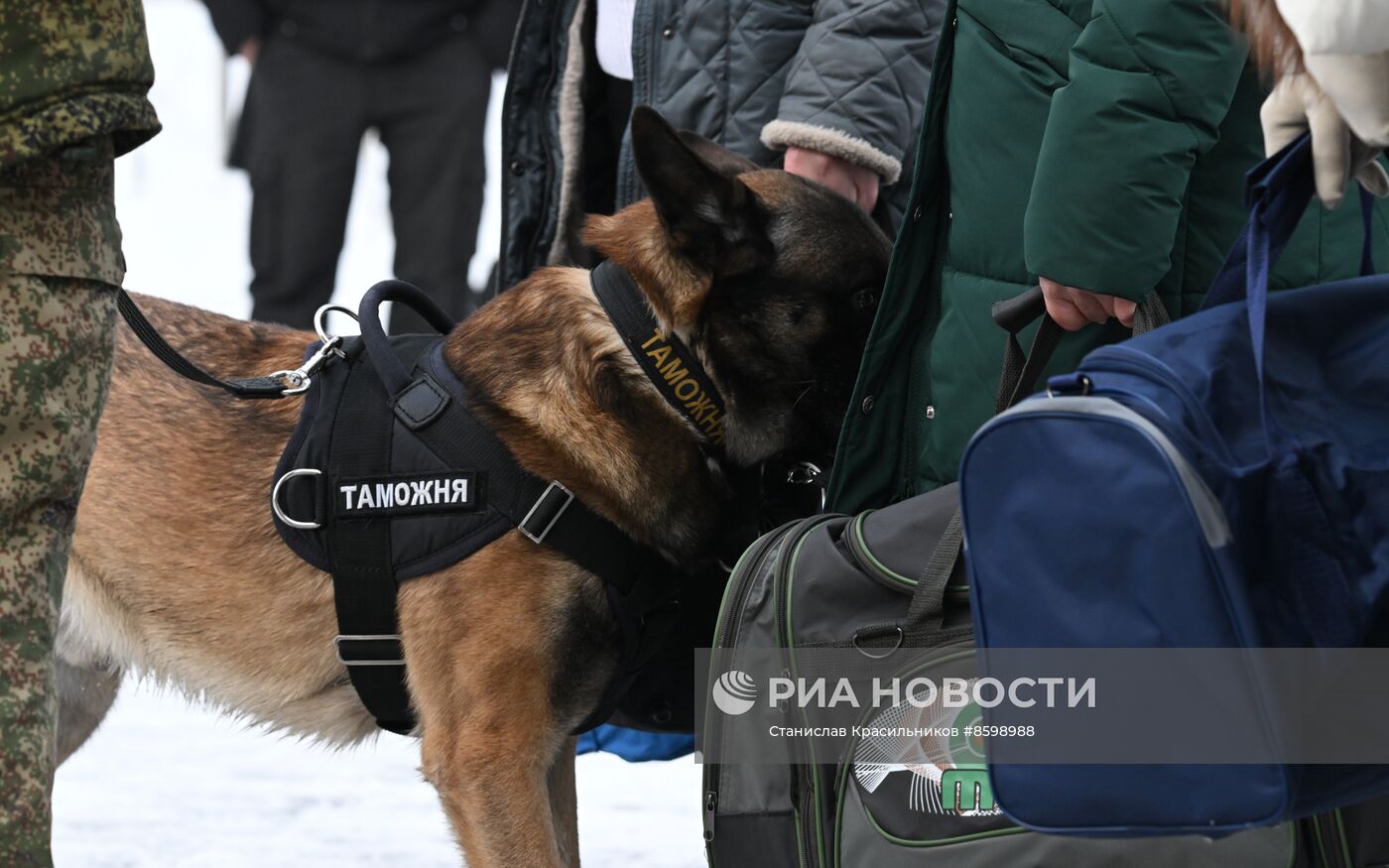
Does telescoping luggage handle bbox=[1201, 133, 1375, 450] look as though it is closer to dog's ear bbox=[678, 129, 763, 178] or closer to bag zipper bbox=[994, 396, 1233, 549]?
bag zipper bbox=[994, 396, 1233, 549]

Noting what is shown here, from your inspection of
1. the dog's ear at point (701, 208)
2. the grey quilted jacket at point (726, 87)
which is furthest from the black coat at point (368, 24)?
the dog's ear at point (701, 208)

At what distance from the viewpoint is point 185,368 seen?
2154 millimetres

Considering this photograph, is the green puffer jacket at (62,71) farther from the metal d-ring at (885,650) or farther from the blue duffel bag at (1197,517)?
the metal d-ring at (885,650)

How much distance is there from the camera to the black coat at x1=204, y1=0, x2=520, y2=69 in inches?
169

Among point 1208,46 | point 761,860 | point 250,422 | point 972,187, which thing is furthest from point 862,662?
point 250,422

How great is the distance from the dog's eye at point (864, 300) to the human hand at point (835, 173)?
353 millimetres

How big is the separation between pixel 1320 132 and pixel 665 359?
1.26 metres

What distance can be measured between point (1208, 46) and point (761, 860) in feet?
3.84

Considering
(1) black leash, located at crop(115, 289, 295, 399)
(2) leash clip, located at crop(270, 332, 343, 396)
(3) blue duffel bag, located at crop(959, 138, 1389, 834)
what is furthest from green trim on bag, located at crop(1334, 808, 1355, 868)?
(2) leash clip, located at crop(270, 332, 343, 396)

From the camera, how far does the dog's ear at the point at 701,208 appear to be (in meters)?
2.29

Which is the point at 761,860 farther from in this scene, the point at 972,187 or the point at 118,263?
the point at 118,263

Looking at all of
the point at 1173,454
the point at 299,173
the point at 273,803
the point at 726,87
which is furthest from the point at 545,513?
the point at 299,173

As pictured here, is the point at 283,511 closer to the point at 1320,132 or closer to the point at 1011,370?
the point at 1011,370

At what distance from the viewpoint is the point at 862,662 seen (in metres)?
1.89
